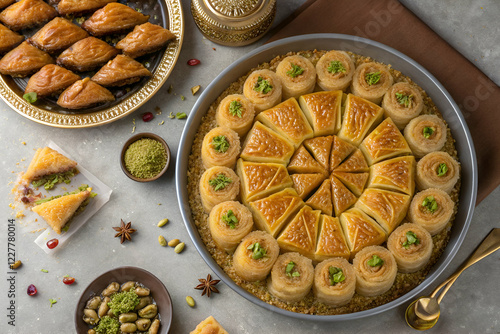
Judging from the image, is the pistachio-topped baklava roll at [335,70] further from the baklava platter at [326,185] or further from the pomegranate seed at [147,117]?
the pomegranate seed at [147,117]

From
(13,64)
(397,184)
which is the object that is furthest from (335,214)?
(13,64)

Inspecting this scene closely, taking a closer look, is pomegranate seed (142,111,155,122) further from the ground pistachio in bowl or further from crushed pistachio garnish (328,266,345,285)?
crushed pistachio garnish (328,266,345,285)

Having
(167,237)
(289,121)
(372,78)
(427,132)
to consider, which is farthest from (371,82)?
(167,237)

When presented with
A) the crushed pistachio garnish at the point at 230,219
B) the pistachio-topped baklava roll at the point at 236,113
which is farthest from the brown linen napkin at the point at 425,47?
the crushed pistachio garnish at the point at 230,219

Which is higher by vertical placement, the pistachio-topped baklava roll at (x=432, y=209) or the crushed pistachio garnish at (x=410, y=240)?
the pistachio-topped baklava roll at (x=432, y=209)

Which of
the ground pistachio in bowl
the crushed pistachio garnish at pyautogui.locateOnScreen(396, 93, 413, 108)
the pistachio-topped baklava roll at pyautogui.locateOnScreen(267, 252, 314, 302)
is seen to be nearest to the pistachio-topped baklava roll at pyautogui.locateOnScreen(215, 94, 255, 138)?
the pistachio-topped baklava roll at pyautogui.locateOnScreen(267, 252, 314, 302)
